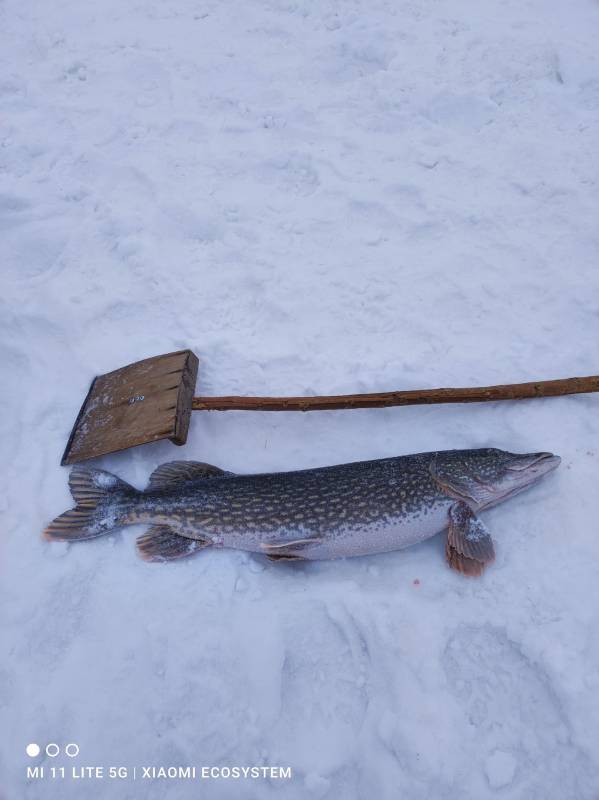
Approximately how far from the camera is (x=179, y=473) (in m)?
3.71

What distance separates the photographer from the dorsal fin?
370 centimetres

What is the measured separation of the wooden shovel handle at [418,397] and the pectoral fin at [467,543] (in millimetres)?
756

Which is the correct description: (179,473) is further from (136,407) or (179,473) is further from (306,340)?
(306,340)

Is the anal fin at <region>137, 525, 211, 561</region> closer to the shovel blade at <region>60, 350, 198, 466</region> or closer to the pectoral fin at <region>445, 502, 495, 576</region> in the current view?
the shovel blade at <region>60, 350, 198, 466</region>

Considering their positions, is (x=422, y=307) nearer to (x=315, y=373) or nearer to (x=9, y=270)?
(x=315, y=373)

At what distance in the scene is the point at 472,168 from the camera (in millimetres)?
5168

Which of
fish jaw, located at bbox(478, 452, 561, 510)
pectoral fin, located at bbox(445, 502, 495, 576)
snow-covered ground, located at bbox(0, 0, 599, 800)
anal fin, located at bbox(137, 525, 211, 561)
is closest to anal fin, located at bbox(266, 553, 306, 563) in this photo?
snow-covered ground, located at bbox(0, 0, 599, 800)

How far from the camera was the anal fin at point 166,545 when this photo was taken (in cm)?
349

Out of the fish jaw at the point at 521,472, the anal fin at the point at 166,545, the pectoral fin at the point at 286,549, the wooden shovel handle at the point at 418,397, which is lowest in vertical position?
the anal fin at the point at 166,545

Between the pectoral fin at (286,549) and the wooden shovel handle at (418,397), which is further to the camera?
the wooden shovel handle at (418,397)

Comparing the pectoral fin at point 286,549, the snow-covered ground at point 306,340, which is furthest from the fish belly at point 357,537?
the snow-covered ground at point 306,340

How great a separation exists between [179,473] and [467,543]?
1891mm

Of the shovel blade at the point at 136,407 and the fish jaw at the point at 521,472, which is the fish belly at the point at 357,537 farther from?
the shovel blade at the point at 136,407

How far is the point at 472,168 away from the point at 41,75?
4.75 meters
